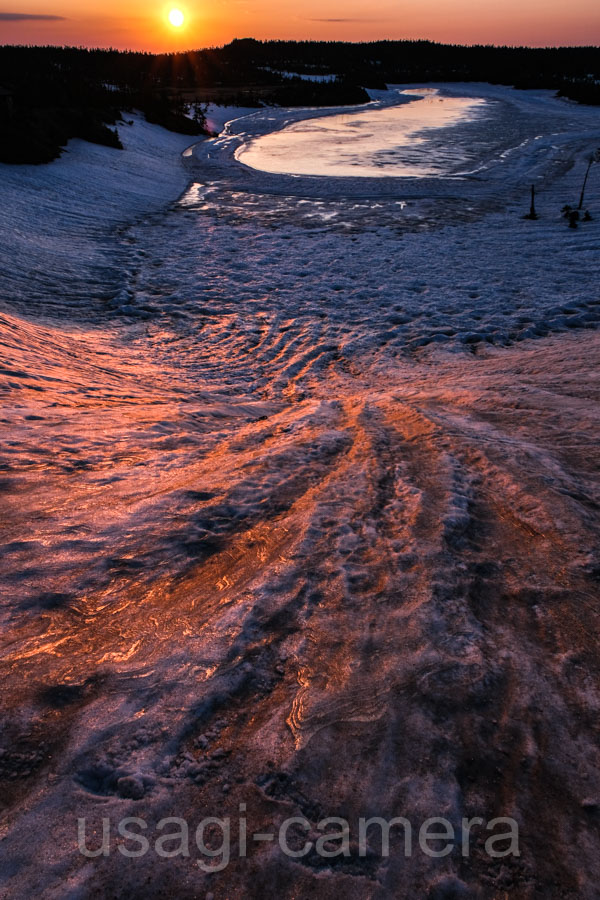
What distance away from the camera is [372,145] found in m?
23.6

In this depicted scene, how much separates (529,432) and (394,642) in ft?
9.40

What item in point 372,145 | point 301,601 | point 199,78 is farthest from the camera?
point 199,78

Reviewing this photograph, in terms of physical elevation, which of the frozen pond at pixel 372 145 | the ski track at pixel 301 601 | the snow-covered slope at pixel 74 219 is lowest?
the ski track at pixel 301 601

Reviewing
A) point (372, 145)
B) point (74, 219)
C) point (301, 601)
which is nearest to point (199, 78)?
point (372, 145)

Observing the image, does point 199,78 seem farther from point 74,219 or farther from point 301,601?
point 301,601

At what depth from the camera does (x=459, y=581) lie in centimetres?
276

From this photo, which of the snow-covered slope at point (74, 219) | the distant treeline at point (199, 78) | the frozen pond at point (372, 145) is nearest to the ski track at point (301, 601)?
the snow-covered slope at point (74, 219)

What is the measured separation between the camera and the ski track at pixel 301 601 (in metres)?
1.73

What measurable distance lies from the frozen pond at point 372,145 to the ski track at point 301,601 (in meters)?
14.6

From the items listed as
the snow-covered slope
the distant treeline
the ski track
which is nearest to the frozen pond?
the snow-covered slope

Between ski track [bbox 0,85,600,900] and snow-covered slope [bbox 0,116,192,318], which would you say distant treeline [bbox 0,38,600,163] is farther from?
ski track [bbox 0,85,600,900]

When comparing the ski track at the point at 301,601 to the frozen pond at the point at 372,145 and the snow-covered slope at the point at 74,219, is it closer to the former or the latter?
the snow-covered slope at the point at 74,219

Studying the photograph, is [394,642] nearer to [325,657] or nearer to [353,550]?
[325,657]

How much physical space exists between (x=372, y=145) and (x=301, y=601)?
2568cm
